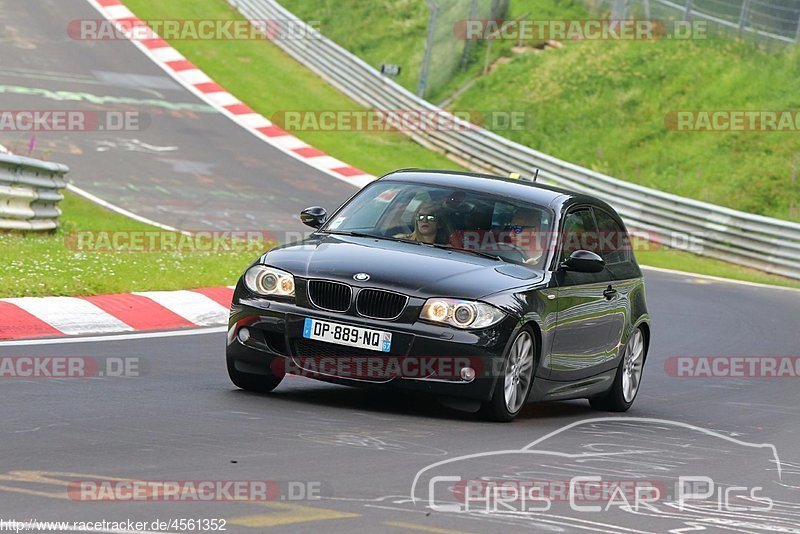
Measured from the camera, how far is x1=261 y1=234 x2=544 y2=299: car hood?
889 centimetres

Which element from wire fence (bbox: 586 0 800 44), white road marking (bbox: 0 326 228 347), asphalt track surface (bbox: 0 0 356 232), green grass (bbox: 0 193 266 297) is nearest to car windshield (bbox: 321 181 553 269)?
white road marking (bbox: 0 326 228 347)

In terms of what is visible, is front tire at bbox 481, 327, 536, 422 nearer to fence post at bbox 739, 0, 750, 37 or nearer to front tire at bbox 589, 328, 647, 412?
front tire at bbox 589, 328, 647, 412

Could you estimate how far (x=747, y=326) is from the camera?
59.2 feet

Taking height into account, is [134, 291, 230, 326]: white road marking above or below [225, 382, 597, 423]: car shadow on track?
above

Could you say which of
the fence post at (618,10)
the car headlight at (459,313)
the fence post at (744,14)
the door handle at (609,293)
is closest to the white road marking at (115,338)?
the car headlight at (459,313)

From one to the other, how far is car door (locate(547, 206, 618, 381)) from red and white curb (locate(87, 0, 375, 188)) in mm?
18606

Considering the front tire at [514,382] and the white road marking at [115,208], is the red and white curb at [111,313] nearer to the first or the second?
the front tire at [514,382]

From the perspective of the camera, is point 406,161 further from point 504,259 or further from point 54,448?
point 54,448

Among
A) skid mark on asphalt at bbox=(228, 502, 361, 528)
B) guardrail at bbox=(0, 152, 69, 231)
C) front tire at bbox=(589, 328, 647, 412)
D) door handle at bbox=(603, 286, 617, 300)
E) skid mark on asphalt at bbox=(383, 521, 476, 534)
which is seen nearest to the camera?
skid mark on asphalt at bbox=(228, 502, 361, 528)

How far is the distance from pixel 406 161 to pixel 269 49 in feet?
27.8

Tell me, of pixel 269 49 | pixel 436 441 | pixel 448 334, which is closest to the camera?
pixel 436 441

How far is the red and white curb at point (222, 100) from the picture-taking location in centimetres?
3094

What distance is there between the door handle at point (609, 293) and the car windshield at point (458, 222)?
775 millimetres

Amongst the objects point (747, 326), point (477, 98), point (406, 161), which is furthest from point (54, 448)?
point (477, 98)
